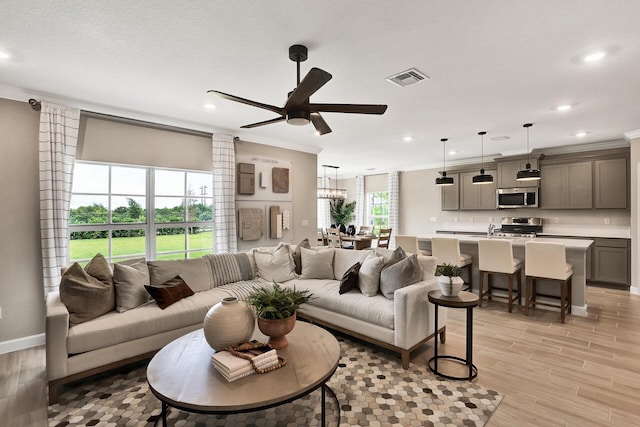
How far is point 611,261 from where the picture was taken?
5523 mm

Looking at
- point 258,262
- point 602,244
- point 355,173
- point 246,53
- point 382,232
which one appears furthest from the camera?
point 355,173

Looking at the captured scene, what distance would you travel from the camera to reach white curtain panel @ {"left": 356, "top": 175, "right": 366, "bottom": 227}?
33.2 feet

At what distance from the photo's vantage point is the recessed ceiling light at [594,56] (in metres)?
2.55

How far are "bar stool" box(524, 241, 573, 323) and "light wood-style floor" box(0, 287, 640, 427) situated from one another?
0.87 feet

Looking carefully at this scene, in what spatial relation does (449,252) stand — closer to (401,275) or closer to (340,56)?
(401,275)

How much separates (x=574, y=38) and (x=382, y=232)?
5.19 meters

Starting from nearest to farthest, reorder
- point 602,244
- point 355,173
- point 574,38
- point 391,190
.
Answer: point 574,38
point 602,244
point 391,190
point 355,173

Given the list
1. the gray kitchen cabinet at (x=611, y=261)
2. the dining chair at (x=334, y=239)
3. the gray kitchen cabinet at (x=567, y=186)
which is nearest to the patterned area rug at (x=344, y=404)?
the dining chair at (x=334, y=239)

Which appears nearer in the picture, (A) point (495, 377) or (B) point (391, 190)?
(A) point (495, 377)

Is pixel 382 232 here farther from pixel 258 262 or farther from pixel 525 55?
pixel 525 55

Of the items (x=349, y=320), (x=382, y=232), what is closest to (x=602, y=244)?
(x=382, y=232)

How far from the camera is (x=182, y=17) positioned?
82.9 inches

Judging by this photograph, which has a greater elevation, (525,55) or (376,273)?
(525,55)

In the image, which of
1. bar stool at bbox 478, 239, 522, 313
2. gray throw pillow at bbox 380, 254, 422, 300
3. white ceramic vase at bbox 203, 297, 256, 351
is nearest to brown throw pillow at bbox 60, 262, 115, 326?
white ceramic vase at bbox 203, 297, 256, 351
